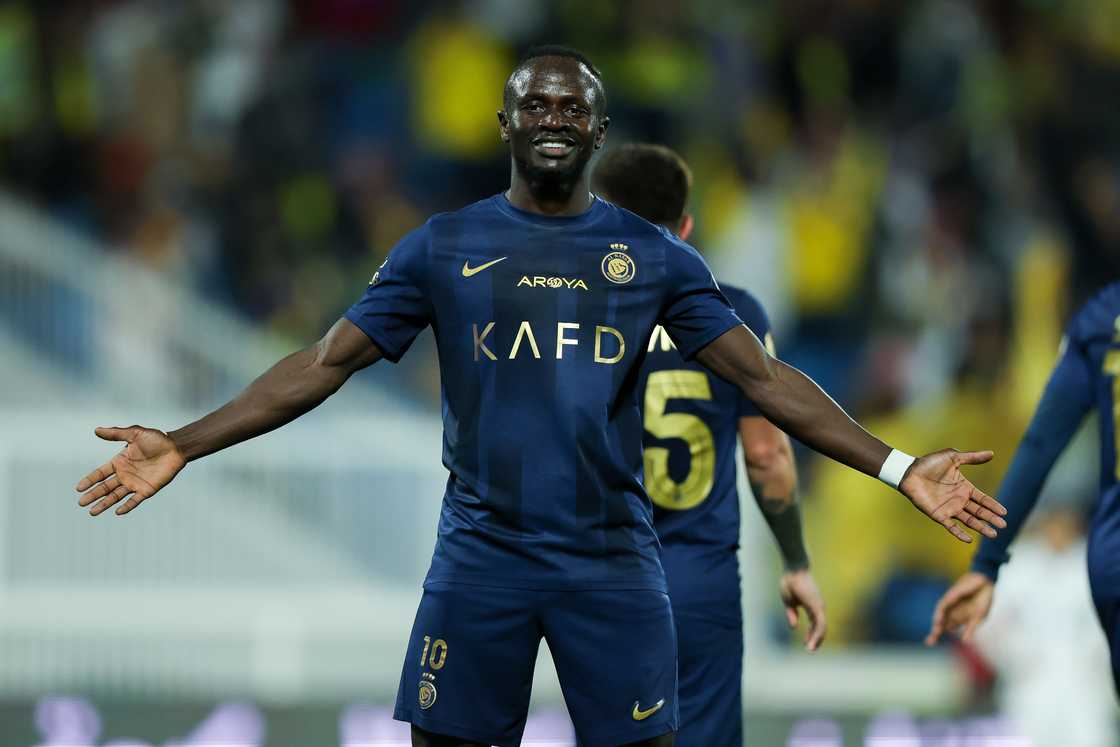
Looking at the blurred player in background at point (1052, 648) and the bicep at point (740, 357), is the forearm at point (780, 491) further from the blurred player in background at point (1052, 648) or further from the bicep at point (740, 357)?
the blurred player in background at point (1052, 648)

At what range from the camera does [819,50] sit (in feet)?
40.9

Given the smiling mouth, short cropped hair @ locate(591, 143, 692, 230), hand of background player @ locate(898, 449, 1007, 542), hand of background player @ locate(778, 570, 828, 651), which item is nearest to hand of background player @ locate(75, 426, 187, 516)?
the smiling mouth

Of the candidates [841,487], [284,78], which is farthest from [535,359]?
[284,78]

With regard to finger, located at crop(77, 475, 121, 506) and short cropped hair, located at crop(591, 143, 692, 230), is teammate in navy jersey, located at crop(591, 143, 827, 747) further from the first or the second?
finger, located at crop(77, 475, 121, 506)

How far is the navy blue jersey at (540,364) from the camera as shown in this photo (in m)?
3.98

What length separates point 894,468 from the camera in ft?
13.2

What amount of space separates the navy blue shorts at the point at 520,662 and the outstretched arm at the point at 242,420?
516 mm

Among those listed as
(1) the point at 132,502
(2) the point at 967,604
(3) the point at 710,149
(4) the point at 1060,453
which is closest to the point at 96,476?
(1) the point at 132,502

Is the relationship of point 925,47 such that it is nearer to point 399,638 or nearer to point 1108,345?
point 399,638

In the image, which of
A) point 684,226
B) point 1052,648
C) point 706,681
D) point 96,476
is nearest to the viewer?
point 96,476

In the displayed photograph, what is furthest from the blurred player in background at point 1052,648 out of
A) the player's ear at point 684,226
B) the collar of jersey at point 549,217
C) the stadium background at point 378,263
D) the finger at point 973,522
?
the collar of jersey at point 549,217

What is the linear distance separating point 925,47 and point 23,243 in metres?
6.05

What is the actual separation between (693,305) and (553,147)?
0.45m

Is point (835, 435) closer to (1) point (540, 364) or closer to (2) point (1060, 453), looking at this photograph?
(1) point (540, 364)
